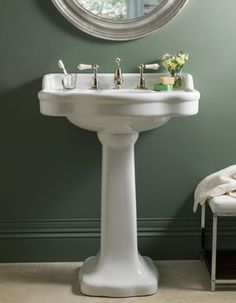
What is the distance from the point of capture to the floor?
237cm

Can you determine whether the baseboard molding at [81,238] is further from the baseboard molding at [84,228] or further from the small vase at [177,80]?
the small vase at [177,80]

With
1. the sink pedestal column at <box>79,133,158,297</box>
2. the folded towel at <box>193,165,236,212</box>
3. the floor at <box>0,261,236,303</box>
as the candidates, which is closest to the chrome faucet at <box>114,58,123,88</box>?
the sink pedestal column at <box>79,133,158,297</box>

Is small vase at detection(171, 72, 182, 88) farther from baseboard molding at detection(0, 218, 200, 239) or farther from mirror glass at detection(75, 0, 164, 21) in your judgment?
baseboard molding at detection(0, 218, 200, 239)

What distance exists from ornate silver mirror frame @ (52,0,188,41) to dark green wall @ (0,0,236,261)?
4 centimetres

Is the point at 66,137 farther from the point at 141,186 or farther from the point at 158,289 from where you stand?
the point at 158,289

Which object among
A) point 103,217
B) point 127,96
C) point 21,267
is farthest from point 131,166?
point 21,267

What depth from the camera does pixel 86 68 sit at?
2.53m

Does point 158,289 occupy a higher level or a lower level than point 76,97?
lower

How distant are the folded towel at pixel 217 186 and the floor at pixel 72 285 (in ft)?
1.05

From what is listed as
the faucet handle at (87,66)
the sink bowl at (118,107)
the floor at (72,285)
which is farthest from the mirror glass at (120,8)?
the floor at (72,285)

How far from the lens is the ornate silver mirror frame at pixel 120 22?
2.51m

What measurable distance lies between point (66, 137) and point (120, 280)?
2.40 feet

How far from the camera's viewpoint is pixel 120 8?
2535 mm

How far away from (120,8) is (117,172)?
774 millimetres
